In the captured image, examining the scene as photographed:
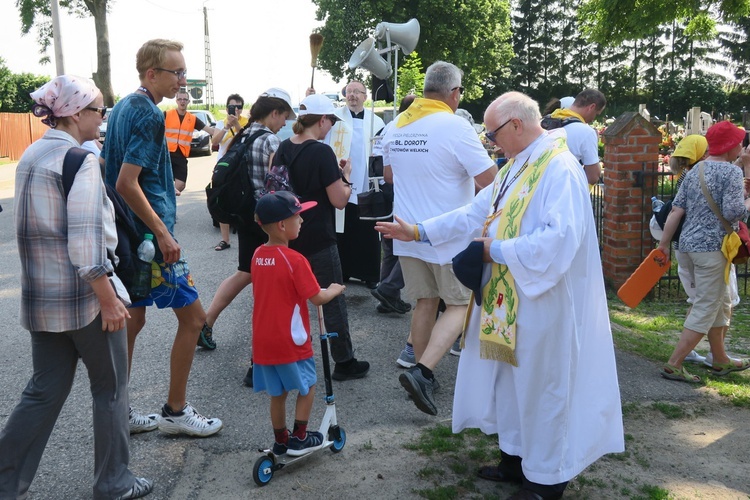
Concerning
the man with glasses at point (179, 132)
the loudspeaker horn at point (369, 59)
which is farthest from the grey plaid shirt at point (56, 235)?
the man with glasses at point (179, 132)

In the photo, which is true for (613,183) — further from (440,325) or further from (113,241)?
(113,241)

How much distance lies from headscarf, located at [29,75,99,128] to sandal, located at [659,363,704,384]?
4435mm

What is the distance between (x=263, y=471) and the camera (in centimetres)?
375

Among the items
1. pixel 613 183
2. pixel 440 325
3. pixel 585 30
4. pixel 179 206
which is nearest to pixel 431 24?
pixel 585 30

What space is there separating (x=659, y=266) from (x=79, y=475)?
436 centimetres

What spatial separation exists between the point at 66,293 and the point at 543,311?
6.88 ft

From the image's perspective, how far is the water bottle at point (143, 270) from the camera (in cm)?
377

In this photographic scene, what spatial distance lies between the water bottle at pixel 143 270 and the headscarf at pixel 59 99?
0.75m

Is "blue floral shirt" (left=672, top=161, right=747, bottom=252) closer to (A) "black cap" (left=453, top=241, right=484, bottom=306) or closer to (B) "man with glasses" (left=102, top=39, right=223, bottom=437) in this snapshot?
(A) "black cap" (left=453, top=241, right=484, bottom=306)

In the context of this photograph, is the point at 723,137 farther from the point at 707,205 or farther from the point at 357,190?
the point at 357,190

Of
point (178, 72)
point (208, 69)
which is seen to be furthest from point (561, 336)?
point (208, 69)

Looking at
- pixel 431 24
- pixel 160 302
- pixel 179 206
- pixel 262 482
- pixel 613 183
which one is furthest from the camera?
pixel 431 24

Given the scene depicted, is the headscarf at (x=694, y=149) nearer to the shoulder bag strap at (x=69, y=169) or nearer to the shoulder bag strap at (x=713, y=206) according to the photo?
the shoulder bag strap at (x=713, y=206)

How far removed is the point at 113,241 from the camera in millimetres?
3377
